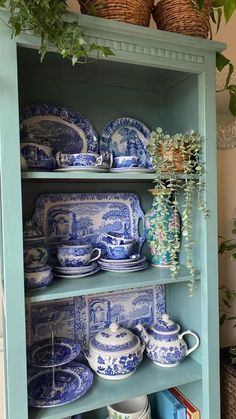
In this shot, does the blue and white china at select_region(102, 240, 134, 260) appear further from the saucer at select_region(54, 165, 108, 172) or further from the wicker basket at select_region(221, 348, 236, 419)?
the wicker basket at select_region(221, 348, 236, 419)

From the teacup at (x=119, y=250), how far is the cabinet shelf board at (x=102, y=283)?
6 cm

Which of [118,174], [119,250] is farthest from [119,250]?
[118,174]

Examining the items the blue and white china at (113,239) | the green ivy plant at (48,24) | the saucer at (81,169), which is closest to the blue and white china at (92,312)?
the blue and white china at (113,239)

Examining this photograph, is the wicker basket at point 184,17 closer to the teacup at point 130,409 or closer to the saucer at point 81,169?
the saucer at point 81,169

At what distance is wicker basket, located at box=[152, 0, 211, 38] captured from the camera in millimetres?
934

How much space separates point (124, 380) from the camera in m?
1.00

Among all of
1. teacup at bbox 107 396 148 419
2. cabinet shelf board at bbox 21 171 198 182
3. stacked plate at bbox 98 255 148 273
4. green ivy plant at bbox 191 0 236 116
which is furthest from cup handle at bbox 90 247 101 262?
green ivy plant at bbox 191 0 236 116

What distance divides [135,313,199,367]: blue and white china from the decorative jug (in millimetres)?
235

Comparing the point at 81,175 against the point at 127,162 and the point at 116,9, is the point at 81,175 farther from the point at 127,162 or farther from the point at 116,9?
the point at 116,9

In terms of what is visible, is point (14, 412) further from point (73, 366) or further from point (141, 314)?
point (141, 314)

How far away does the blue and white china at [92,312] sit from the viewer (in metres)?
1.08

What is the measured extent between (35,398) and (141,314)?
1.66 ft

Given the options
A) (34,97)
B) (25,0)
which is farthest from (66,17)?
(34,97)

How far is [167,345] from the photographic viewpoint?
1062 mm
